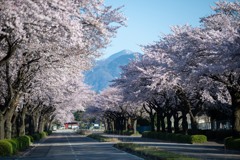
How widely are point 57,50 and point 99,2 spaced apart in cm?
558

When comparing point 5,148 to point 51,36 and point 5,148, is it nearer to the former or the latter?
point 5,148

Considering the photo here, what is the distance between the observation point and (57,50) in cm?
2433

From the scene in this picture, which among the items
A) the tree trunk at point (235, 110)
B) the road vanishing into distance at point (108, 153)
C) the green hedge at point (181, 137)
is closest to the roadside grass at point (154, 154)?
the road vanishing into distance at point (108, 153)

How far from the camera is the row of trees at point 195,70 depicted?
29.2 m

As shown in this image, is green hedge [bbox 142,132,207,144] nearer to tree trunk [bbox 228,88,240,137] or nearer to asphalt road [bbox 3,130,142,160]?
asphalt road [bbox 3,130,142,160]

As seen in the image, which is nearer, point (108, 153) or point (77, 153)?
point (108, 153)

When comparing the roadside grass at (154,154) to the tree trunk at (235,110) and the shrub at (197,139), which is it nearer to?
the tree trunk at (235,110)

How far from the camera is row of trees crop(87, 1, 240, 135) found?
29250 mm

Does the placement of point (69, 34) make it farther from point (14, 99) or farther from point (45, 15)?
point (14, 99)

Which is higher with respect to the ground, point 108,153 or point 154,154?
point 154,154

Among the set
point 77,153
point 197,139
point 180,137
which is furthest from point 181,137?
point 77,153

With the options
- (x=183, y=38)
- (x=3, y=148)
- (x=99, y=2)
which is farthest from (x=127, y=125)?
(x=99, y=2)

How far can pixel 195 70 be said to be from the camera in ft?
109

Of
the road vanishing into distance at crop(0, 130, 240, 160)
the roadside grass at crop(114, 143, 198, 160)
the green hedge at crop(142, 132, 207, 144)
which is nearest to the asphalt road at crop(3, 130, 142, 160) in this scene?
the road vanishing into distance at crop(0, 130, 240, 160)
